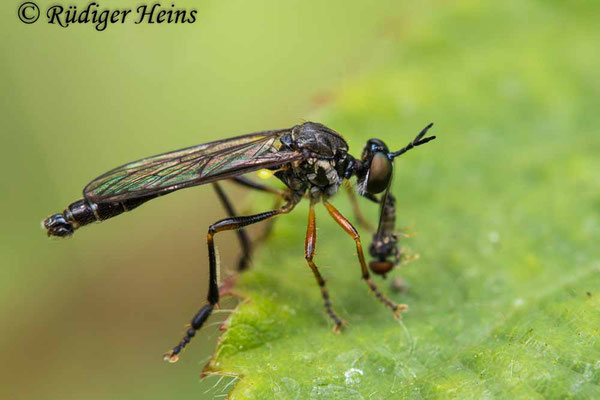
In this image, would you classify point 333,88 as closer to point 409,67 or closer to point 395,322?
point 409,67

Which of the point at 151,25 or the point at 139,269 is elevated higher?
the point at 151,25

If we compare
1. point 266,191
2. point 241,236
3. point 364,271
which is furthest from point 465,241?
point 241,236

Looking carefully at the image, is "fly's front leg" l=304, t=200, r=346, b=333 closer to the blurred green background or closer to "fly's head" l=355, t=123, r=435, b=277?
"fly's head" l=355, t=123, r=435, b=277

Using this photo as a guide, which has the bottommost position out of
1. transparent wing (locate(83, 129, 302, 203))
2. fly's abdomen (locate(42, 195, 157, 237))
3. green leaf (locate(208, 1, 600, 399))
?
green leaf (locate(208, 1, 600, 399))

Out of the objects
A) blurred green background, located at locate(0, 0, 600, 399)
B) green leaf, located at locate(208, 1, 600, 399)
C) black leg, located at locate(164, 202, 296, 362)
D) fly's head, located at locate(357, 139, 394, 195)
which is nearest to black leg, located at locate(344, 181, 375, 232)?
green leaf, located at locate(208, 1, 600, 399)

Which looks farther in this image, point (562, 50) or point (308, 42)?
Result: point (308, 42)

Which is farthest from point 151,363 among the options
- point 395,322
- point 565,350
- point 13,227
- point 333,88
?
point 565,350

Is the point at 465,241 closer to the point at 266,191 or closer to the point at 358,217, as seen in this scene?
the point at 358,217

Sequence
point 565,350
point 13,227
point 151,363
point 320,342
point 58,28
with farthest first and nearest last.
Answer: point 58,28, point 13,227, point 151,363, point 320,342, point 565,350
